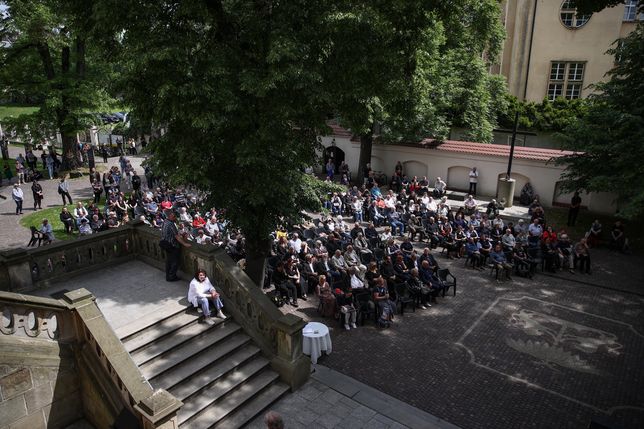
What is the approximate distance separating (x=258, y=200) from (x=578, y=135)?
15419 mm

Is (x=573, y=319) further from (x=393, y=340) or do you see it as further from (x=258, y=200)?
(x=258, y=200)

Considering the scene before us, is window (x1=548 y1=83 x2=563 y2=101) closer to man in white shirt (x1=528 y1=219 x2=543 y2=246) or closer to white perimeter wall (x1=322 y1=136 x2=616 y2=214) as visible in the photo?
white perimeter wall (x1=322 y1=136 x2=616 y2=214)

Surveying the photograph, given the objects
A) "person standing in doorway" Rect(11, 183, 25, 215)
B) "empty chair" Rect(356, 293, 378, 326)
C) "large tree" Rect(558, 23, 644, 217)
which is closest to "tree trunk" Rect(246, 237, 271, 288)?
"empty chair" Rect(356, 293, 378, 326)

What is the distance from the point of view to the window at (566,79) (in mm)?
35188

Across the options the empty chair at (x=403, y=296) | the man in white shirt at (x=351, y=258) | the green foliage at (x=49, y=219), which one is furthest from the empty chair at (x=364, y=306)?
the green foliage at (x=49, y=219)

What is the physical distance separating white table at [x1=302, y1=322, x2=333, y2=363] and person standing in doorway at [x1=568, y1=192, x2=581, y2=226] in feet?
53.3

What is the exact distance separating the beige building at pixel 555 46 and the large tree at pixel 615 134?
49.1 ft

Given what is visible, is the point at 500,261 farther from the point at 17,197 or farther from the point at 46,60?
the point at 46,60

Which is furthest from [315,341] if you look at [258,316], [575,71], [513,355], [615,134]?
[575,71]

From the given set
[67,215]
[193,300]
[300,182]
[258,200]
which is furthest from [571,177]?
[67,215]

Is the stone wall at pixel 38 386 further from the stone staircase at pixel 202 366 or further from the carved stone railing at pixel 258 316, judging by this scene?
the carved stone railing at pixel 258 316

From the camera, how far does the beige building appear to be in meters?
33.2

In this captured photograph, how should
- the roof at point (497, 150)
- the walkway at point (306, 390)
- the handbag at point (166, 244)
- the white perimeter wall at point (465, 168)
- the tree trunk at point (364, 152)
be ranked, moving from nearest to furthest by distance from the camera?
the walkway at point (306, 390)
the handbag at point (166, 244)
the white perimeter wall at point (465, 168)
the roof at point (497, 150)
the tree trunk at point (364, 152)

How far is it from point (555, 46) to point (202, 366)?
36579 millimetres
